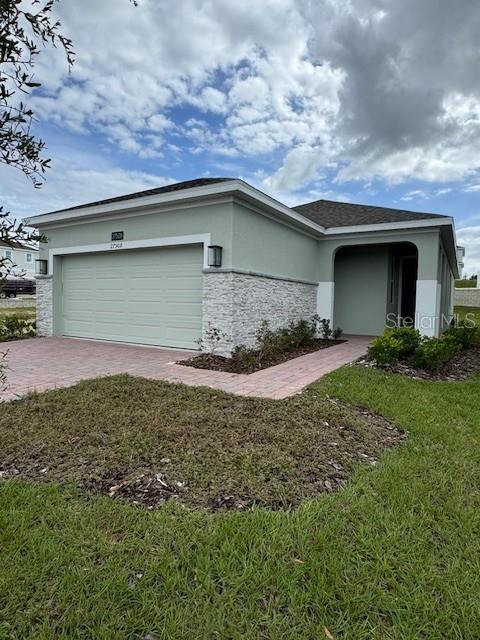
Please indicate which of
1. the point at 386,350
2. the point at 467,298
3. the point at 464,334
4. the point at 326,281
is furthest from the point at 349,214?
the point at 467,298

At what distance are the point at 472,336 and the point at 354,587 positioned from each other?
9981 mm

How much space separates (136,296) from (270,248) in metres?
3.53

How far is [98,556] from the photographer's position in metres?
1.94

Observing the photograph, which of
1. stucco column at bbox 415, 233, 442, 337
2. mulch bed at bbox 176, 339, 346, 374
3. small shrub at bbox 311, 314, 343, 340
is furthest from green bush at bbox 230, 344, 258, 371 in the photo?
stucco column at bbox 415, 233, 442, 337

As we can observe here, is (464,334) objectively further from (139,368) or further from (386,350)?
(139,368)

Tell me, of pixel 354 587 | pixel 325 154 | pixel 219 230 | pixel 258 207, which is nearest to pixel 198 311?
pixel 219 230

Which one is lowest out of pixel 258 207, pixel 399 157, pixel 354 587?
pixel 354 587

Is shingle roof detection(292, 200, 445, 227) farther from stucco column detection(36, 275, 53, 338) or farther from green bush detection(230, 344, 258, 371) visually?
stucco column detection(36, 275, 53, 338)

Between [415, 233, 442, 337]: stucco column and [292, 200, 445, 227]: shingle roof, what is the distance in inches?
27.8

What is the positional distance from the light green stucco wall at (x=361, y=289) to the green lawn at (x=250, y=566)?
33.0 feet

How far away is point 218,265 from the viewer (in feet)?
25.1

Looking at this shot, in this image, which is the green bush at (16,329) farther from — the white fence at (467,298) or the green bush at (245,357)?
the white fence at (467,298)

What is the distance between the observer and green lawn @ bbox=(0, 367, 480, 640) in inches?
62.0

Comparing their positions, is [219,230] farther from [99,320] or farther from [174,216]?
[99,320]
